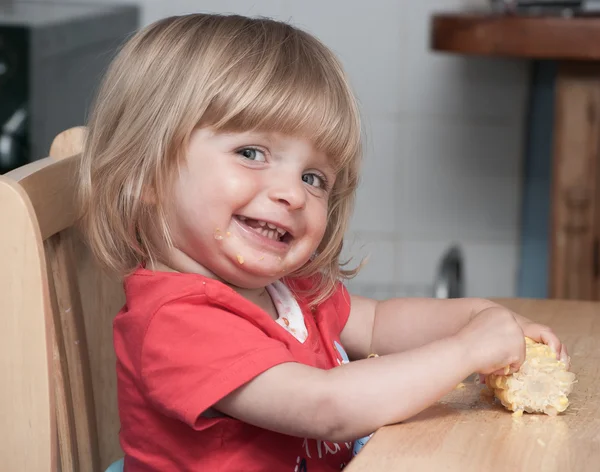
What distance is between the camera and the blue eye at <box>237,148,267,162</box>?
0.91 meters

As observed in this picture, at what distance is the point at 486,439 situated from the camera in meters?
0.70

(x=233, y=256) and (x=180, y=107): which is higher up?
(x=180, y=107)

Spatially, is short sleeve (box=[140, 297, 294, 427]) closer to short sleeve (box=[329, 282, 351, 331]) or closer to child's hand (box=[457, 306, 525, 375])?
child's hand (box=[457, 306, 525, 375])

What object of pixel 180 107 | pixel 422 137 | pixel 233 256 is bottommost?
pixel 422 137

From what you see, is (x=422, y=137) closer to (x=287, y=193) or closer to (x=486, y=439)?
(x=287, y=193)

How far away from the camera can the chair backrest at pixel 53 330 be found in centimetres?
70

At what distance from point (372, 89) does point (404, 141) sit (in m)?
0.16

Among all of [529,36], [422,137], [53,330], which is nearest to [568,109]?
[529,36]

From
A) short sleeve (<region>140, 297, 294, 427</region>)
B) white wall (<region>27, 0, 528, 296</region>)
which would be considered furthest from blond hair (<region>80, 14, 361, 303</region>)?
white wall (<region>27, 0, 528, 296</region>)

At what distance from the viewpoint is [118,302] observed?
110cm

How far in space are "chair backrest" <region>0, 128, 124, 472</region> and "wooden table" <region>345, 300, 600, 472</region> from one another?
25 centimetres

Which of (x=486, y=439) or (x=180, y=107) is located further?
(x=180, y=107)

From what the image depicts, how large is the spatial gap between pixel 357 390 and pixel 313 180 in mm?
275

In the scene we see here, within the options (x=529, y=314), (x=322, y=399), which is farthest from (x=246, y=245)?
(x=529, y=314)
